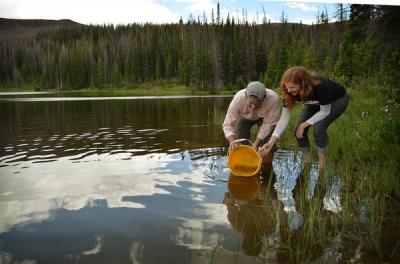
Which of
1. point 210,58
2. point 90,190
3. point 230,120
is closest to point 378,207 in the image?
point 230,120

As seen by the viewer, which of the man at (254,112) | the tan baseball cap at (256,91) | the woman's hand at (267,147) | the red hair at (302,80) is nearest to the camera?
the red hair at (302,80)

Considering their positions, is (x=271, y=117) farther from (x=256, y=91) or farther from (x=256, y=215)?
(x=256, y=215)

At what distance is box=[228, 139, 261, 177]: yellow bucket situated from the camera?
481cm

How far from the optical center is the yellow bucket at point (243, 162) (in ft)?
15.8

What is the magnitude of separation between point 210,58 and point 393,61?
3311 cm

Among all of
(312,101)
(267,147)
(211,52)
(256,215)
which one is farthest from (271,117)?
(211,52)

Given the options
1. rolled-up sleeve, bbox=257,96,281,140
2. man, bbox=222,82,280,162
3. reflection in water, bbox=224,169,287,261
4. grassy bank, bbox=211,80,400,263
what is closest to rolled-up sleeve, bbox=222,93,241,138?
man, bbox=222,82,280,162

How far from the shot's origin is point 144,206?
375 cm

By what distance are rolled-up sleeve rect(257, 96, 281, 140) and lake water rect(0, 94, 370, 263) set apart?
56cm

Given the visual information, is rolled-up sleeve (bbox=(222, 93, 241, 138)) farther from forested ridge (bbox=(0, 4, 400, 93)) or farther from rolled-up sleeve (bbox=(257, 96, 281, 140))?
forested ridge (bbox=(0, 4, 400, 93))

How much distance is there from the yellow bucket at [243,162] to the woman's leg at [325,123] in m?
0.76

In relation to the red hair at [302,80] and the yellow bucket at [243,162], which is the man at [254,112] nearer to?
the yellow bucket at [243,162]

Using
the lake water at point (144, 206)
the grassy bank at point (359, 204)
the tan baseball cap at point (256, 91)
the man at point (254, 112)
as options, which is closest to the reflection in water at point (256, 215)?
the lake water at point (144, 206)

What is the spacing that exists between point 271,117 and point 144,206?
6.62 ft
